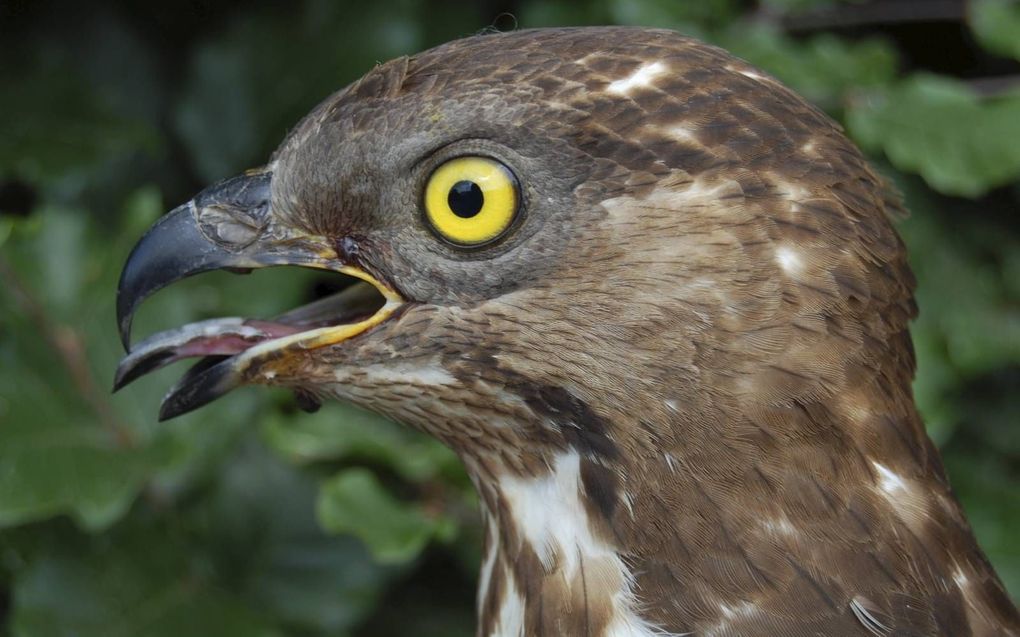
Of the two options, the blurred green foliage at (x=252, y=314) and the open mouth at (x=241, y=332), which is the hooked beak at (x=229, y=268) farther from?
the blurred green foliage at (x=252, y=314)

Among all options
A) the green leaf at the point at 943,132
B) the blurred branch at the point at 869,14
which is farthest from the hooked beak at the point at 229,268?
the blurred branch at the point at 869,14

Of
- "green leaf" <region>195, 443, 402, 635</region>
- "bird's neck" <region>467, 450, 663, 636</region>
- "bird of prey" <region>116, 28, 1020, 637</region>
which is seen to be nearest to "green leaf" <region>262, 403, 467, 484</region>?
"green leaf" <region>195, 443, 402, 635</region>

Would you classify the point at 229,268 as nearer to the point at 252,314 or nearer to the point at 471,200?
the point at 471,200

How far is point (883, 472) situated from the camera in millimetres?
1918

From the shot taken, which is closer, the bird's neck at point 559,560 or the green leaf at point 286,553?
the bird's neck at point 559,560

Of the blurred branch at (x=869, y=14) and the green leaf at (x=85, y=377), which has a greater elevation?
the blurred branch at (x=869, y=14)

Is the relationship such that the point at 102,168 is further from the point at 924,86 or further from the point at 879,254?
the point at 879,254

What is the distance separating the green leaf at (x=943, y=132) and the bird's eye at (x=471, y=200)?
5.76ft

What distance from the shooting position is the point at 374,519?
299cm

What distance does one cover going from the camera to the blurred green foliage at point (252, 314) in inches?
119

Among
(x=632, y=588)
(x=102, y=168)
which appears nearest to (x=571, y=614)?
(x=632, y=588)

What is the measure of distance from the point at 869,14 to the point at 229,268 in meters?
2.84

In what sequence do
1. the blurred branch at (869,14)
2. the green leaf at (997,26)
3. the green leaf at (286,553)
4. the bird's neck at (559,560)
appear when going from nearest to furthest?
the bird's neck at (559,560) → the green leaf at (286,553) → the green leaf at (997,26) → the blurred branch at (869,14)

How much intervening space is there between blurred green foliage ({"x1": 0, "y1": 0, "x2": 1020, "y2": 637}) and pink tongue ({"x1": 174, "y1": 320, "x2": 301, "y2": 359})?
0.84 m
